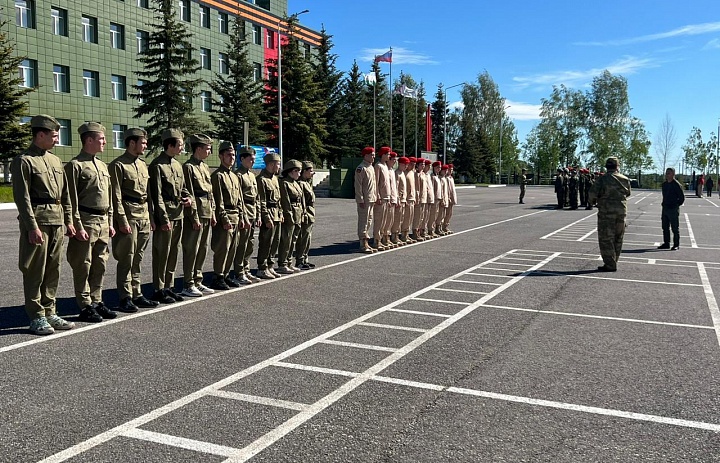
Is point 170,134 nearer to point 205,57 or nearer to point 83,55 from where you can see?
point 83,55

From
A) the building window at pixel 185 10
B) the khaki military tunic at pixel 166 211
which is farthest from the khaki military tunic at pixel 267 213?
the building window at pixel 185 10

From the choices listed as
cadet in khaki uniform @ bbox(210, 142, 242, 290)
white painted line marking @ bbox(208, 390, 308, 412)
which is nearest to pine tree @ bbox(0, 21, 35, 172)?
cadet in khaki uniform @ bbox(210, 142, 242, 290)

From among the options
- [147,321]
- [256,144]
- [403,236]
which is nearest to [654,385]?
[147,321]

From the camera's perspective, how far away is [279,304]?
8.02 metres

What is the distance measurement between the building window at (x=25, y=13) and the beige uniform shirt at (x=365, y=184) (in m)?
33.8

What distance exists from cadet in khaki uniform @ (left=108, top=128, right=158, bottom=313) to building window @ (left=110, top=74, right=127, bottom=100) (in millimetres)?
41043

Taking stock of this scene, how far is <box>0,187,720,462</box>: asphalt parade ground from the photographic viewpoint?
3895mm

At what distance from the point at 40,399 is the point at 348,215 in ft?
66.4

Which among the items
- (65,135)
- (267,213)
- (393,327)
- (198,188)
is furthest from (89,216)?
(65,135)

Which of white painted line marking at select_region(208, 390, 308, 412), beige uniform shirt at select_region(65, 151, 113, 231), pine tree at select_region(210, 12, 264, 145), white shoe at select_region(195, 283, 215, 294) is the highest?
pine tree at select_region(210, 12, 264, 145)

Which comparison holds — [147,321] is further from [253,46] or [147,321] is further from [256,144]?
[253,46]

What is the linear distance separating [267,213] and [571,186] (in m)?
24.8

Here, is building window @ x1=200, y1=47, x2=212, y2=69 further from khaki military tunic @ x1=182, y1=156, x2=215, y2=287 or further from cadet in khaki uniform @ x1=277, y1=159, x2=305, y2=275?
khaki military tunic @ x1=182, y1=156, x2=215, y2=287

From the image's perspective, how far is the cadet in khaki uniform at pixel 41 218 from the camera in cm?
617
